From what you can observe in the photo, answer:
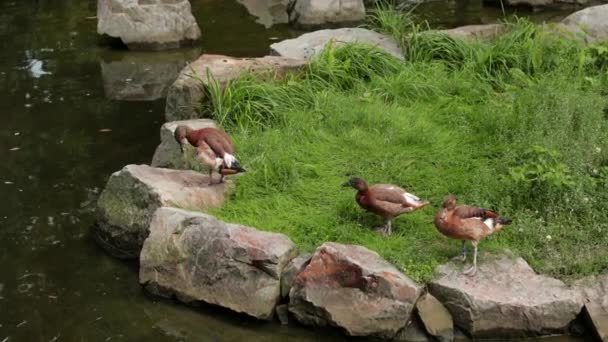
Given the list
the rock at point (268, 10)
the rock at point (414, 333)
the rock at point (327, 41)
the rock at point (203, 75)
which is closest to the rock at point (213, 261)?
the rock at point (414, 333)

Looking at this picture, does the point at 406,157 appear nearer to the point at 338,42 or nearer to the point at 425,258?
the point at 425,258

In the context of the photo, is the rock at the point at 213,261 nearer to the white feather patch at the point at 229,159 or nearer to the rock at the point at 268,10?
the white feather patch at the point at 229,159

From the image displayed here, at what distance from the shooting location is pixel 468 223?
18.7ft

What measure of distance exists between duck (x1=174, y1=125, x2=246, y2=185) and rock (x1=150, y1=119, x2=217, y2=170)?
2.57ft

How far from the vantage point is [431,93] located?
338 inches

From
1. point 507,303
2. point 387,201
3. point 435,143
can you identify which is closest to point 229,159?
point 387,201

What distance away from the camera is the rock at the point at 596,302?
17.8ft

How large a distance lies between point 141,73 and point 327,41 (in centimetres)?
285

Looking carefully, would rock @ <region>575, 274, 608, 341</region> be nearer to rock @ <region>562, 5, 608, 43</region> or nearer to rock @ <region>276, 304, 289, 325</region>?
rock @ <region>276, 304, 289, 325</region>

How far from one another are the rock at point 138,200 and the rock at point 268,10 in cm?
670

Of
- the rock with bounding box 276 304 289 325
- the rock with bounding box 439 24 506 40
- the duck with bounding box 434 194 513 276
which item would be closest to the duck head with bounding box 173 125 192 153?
the rock with bounding box 276 304 289 325

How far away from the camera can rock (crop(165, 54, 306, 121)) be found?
8.45 metres

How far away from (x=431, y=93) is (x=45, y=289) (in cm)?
432

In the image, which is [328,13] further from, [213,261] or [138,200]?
[213,261]
